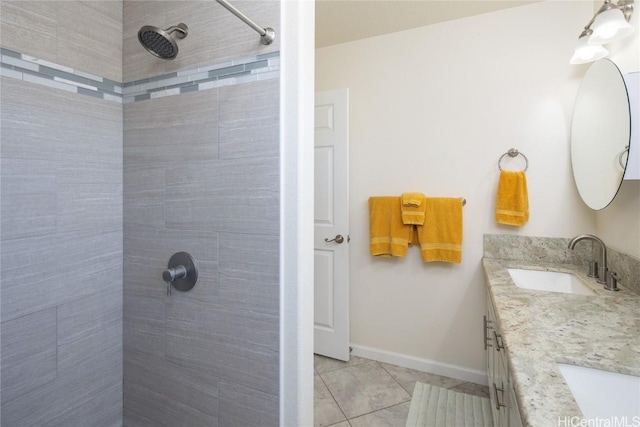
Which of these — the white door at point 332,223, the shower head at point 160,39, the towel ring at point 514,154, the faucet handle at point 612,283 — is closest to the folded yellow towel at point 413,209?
the white door at point 332,223

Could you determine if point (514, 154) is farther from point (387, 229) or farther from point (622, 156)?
point (387, 229)

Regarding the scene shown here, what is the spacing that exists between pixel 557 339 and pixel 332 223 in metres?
1.63

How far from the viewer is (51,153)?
1094mm

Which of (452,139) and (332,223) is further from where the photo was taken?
(332,223)

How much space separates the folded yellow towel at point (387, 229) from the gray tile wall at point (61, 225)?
5.29ft

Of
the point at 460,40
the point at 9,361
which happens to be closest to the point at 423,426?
the point at 9,361

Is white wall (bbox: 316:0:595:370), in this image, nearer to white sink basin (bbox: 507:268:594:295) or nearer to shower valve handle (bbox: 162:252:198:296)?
white sink basin (bbox: 507:268:594:295)

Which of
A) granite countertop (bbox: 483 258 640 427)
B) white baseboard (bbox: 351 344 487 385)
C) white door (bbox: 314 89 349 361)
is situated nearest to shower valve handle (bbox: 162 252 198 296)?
granite countertop (bbox: 483 258 640 427)

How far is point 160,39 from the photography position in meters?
1.00

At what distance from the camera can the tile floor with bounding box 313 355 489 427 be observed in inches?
68.9

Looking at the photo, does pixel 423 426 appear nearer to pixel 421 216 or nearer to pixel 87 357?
pixel 421 216

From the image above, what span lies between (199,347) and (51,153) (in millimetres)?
893

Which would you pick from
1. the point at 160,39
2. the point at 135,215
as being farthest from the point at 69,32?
the point at 135,215

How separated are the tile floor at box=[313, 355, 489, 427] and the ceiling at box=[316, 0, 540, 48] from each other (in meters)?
2.51
